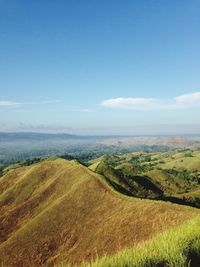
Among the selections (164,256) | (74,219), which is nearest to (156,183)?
(74,219)

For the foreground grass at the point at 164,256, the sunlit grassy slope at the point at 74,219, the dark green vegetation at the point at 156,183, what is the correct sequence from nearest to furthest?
the foreground grass at the point at 164,256 < the sunlit grassy slope at the point at 74,219 < the dark green vegetation at the point at 156,183

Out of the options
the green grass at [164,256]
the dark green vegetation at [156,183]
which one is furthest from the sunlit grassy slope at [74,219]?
the green grass at [164,256]

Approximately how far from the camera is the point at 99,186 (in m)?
62.7

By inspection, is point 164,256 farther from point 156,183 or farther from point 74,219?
point 156,183

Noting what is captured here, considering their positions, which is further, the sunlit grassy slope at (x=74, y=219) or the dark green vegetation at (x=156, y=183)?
the dark green vegetation at (x=156, y=183)

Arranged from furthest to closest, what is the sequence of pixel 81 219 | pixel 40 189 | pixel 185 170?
pixel 185 170 < pixel 40 189 < pixel 81 219

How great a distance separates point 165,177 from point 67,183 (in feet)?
252

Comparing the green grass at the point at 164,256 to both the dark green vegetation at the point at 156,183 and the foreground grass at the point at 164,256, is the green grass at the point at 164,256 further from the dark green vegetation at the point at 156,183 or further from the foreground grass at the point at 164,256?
the dark green vegetation at the point at 156,183

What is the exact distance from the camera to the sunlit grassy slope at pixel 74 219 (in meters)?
38.2

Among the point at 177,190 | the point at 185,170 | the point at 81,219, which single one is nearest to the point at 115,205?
the point at 81,219

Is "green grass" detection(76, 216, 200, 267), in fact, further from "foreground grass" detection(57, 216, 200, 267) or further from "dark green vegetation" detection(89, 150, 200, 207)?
"dark green vegetation" detection(89, 150, 200, 207)

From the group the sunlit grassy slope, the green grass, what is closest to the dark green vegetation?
the sunlit grassy slope

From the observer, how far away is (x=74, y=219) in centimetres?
5406

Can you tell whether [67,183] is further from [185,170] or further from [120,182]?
[185,170]
